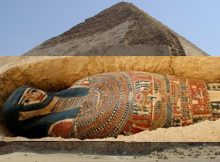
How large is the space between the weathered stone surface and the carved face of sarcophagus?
27 centimetres

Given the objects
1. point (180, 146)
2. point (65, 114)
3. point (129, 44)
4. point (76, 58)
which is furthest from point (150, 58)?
point (129, 44)

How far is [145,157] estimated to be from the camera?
328cm

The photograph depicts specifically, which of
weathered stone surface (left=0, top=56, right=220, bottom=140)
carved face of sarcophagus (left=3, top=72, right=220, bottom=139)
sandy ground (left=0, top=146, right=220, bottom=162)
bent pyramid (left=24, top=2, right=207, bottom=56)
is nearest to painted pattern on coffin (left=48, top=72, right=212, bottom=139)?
carved face of sarcophagus (left=3, top=72, right=220, bottom=139)

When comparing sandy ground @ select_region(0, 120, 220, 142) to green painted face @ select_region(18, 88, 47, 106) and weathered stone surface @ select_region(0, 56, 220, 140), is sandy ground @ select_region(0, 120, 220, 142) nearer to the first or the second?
green painted face @ select_region(18, 88, 47, 106)

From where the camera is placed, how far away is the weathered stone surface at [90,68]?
4.62 meters

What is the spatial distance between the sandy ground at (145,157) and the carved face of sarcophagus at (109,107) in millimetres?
648

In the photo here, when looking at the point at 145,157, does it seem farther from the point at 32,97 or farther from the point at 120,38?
the point at 120,38

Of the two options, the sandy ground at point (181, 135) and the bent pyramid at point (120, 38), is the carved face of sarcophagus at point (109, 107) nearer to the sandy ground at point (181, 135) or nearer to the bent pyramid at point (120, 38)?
the sandy ground at point (181, 135)

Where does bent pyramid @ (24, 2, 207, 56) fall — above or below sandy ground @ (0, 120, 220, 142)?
above

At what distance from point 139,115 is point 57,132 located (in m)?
0.69

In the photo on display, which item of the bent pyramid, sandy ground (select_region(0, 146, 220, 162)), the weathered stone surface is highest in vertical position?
→ the bent pyramid

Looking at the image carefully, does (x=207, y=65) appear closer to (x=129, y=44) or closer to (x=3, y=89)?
(x=3, y=89)

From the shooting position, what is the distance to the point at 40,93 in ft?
13.9

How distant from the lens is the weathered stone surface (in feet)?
15.2
